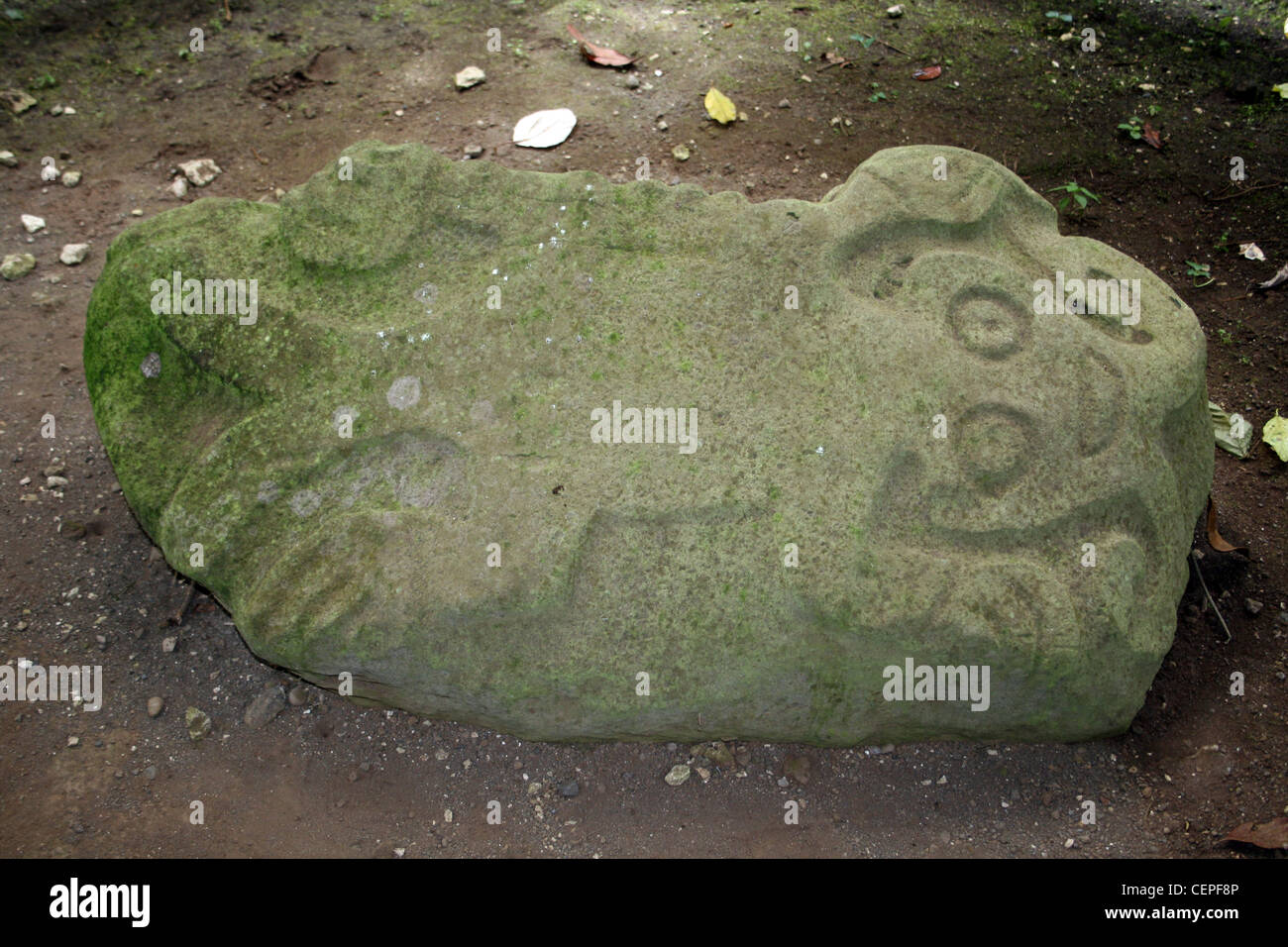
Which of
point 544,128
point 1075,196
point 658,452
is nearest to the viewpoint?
point 658,452

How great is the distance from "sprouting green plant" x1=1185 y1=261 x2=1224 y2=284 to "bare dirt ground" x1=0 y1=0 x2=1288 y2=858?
50 mm

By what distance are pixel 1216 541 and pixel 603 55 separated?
133 inches

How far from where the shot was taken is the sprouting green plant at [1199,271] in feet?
12.8

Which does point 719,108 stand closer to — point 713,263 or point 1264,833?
point 713,263

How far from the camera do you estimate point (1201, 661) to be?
9.20 ft

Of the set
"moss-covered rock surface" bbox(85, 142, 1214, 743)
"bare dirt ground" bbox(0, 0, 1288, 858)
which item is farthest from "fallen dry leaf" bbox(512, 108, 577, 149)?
"moss-covered rock surface" bbox(85, 142, 1214, 743)

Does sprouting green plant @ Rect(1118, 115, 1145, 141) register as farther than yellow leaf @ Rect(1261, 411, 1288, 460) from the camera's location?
Yes

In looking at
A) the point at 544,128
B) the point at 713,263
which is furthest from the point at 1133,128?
the point at 713,263

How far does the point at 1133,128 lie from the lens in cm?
442

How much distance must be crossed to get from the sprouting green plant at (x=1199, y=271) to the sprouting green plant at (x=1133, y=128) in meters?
0.80

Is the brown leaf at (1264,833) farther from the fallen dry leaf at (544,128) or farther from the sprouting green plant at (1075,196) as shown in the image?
the fallen dry leaf at (544,128)

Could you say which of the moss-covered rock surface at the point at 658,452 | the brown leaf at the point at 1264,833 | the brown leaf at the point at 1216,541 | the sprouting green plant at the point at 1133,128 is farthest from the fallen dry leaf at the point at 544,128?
the brown leaf at the point at 1264,833

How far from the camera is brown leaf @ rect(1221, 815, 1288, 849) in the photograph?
2.35 metres

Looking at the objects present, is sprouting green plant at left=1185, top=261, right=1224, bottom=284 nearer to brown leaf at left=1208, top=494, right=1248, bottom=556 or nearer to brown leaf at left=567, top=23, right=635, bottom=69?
brown leaf at left=1208, top=494, right=1248, bottom=556
